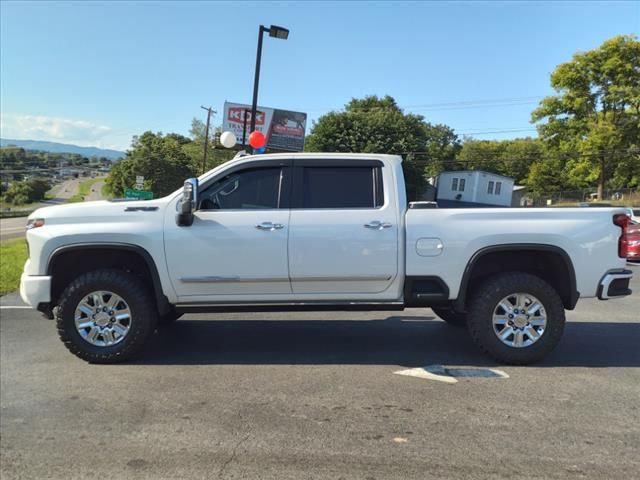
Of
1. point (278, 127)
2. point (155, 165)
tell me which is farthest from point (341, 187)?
point (155, 165)

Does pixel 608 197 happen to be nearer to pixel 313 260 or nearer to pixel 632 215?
pixel 632 215

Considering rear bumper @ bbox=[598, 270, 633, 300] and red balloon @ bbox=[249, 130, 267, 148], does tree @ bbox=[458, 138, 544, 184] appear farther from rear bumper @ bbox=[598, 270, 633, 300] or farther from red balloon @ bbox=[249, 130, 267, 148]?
rear bumper @ bbox=[598, 270, 633, 300]

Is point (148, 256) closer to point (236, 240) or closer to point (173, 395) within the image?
point (236, 240)

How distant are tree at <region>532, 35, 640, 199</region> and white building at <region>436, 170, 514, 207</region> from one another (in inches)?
541

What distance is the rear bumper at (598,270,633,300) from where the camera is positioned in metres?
4.63

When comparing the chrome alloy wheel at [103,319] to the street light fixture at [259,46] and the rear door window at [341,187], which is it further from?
the street light fixture at [259,46]

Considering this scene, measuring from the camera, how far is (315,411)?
3693 millimetres

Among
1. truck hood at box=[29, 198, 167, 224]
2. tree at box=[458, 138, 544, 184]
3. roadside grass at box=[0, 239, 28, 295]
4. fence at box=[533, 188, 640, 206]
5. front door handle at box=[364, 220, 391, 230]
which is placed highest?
tree at box=[458, 138, 544, 184]

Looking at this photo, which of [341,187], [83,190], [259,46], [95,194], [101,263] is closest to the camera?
[341,187]

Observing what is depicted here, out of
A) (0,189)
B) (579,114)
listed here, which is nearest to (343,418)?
(579,114)

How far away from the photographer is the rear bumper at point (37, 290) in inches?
182

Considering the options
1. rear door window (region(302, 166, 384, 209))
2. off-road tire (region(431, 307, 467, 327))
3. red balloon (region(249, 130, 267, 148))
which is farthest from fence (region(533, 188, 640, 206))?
rear door window (region(302, 166, 384, 209))

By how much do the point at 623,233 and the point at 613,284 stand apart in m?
0.49

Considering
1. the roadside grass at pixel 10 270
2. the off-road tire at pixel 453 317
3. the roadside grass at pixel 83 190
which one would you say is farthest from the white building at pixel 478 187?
the roadside grass at pixel 83 190
